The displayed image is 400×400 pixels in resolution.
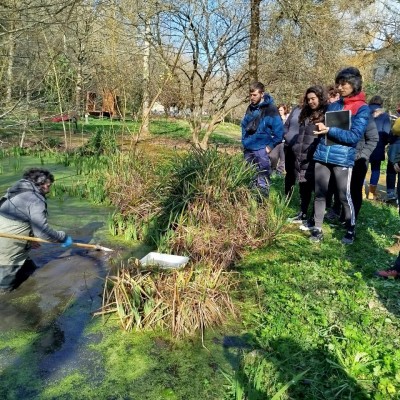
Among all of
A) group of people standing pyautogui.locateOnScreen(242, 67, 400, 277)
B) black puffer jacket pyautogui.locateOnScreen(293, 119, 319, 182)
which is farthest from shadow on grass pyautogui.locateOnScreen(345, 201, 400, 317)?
black puffer jacket pyautogui.locateOnScreen(293, 119, 319, 182)

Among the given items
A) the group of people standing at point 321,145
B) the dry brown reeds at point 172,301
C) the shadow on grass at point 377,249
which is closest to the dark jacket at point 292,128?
the group of people standing at point 321,145

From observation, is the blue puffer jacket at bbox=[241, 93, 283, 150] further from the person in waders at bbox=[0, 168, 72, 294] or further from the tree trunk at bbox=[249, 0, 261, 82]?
the tree trunk at bbox=[249, 0, 261, 82]

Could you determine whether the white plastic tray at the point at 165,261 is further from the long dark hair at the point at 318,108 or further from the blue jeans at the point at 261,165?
the long dark hair at the point at 318,108

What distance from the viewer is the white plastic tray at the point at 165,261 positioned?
9.78ft

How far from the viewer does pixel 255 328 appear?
257 cm

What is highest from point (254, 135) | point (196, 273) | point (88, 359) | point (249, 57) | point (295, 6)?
point (295, 6)

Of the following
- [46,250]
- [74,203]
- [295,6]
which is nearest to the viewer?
[46,250]

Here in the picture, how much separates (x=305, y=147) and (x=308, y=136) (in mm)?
120

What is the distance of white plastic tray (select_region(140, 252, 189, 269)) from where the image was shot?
9.78ft

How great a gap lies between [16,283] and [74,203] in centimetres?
247

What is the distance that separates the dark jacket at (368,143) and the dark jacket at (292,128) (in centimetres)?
75

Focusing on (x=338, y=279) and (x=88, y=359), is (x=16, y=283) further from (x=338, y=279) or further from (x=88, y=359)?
(x=338, y=279)

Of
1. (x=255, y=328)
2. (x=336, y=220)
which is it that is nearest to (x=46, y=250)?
(x=255, y=328)

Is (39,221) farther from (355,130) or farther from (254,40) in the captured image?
(254,40)
